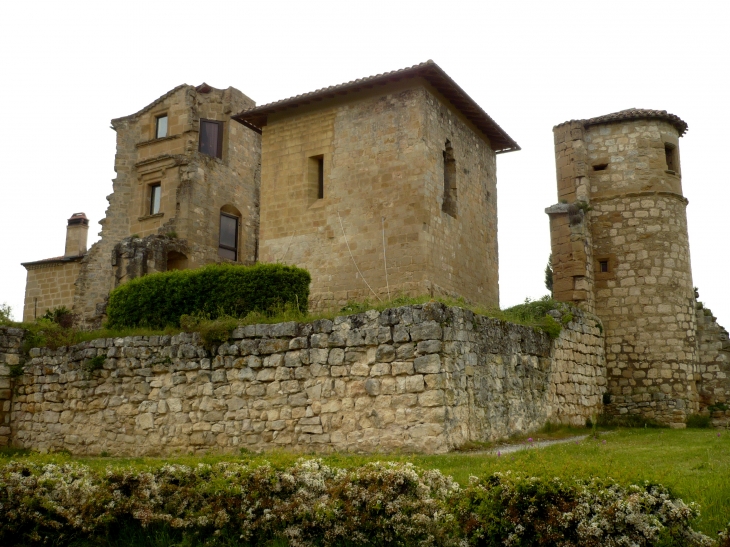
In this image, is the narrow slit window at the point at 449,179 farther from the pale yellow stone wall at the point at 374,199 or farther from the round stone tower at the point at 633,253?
the round stone tower at the point at 633,253

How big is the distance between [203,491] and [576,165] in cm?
1420

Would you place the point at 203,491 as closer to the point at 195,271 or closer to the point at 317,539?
the point at 317,539

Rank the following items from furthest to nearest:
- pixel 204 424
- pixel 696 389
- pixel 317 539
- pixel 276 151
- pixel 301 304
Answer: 1. pixel 276 151
2. pixel 696 389
3. pixel 301 304
4. pixel 204 424
5. pixel 317 539

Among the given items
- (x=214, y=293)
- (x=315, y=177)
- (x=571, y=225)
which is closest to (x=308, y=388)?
(x=214, y=293)

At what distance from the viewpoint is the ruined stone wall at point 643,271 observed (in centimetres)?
1706

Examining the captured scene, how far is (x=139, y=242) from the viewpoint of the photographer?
23781 mm

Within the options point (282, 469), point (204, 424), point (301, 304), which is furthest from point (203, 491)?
point (301, 304)

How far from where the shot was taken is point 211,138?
90.0 feet

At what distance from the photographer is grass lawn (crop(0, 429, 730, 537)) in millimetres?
5656

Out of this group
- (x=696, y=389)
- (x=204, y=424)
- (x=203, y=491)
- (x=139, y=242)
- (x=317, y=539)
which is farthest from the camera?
(x=139, y=242)

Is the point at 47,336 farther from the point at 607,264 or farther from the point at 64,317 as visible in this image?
the point at 607,264

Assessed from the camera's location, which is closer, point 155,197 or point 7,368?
point 7,368

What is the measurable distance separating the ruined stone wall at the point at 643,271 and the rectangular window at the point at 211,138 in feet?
48.1

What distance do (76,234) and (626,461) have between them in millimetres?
26527
